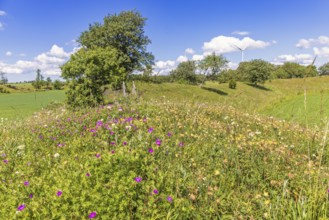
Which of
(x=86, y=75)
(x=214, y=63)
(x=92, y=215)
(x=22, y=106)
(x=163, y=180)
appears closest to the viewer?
(x=92, y=215)

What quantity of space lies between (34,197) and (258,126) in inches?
240

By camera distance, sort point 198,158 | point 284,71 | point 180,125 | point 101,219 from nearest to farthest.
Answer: point 101,219, point 198,158, point 180,125, point 284,71

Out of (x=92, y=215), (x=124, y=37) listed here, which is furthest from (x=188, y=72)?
(x=92, y=215)

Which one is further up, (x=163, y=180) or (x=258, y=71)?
(x=258, y=71)

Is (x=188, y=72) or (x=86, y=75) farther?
(x=188, y=72)

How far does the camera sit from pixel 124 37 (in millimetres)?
31359

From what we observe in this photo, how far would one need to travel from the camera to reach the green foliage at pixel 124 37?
3052 cm

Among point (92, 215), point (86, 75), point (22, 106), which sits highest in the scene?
point (86, 75)

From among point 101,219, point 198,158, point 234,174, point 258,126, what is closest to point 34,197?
point 101,219

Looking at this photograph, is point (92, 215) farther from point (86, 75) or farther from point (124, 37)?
point (124, 37)

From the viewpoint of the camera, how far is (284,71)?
10519cm

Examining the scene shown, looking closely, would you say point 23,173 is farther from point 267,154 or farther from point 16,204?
point 267,154

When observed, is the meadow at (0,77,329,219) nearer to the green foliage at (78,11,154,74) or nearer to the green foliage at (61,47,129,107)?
the green foliage at (61,47,129,107)

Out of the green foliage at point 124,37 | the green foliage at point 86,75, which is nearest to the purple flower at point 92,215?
the green foliage at point 86,75
